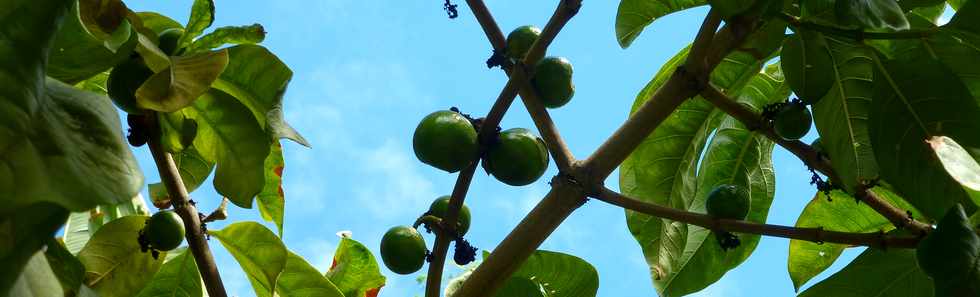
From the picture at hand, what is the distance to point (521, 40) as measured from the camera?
230 cm

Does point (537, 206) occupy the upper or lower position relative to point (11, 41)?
lower

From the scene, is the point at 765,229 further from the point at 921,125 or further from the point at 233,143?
the point at 233,143

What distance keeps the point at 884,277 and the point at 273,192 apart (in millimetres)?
1540

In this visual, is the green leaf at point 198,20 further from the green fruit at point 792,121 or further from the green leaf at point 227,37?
the green fruit at point 792,121

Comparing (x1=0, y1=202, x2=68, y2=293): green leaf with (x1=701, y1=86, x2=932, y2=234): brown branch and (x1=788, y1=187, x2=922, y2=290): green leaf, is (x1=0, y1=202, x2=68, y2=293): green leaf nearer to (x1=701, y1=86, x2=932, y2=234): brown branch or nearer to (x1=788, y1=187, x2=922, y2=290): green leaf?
(x1=701, y1=86, x2=932, y2=234): brown branch

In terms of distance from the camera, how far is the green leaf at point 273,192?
8.81 ft

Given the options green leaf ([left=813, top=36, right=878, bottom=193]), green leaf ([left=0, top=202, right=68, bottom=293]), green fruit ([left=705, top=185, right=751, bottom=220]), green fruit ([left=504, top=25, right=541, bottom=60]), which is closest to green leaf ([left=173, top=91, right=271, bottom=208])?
green fruit ([left=504, top=25, right=541, bottom=60])

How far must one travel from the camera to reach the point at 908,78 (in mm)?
2111

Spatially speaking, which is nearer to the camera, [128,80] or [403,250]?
[128,80]

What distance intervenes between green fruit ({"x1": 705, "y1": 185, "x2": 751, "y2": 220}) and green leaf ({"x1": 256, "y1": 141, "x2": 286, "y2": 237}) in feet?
3.66

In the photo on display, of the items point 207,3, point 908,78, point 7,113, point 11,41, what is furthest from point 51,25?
point 908,78

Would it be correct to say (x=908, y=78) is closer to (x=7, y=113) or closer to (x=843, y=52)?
(x=843, y=52)

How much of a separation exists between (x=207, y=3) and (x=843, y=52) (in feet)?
4.47

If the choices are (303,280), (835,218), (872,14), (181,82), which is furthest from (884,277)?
(181,82)
